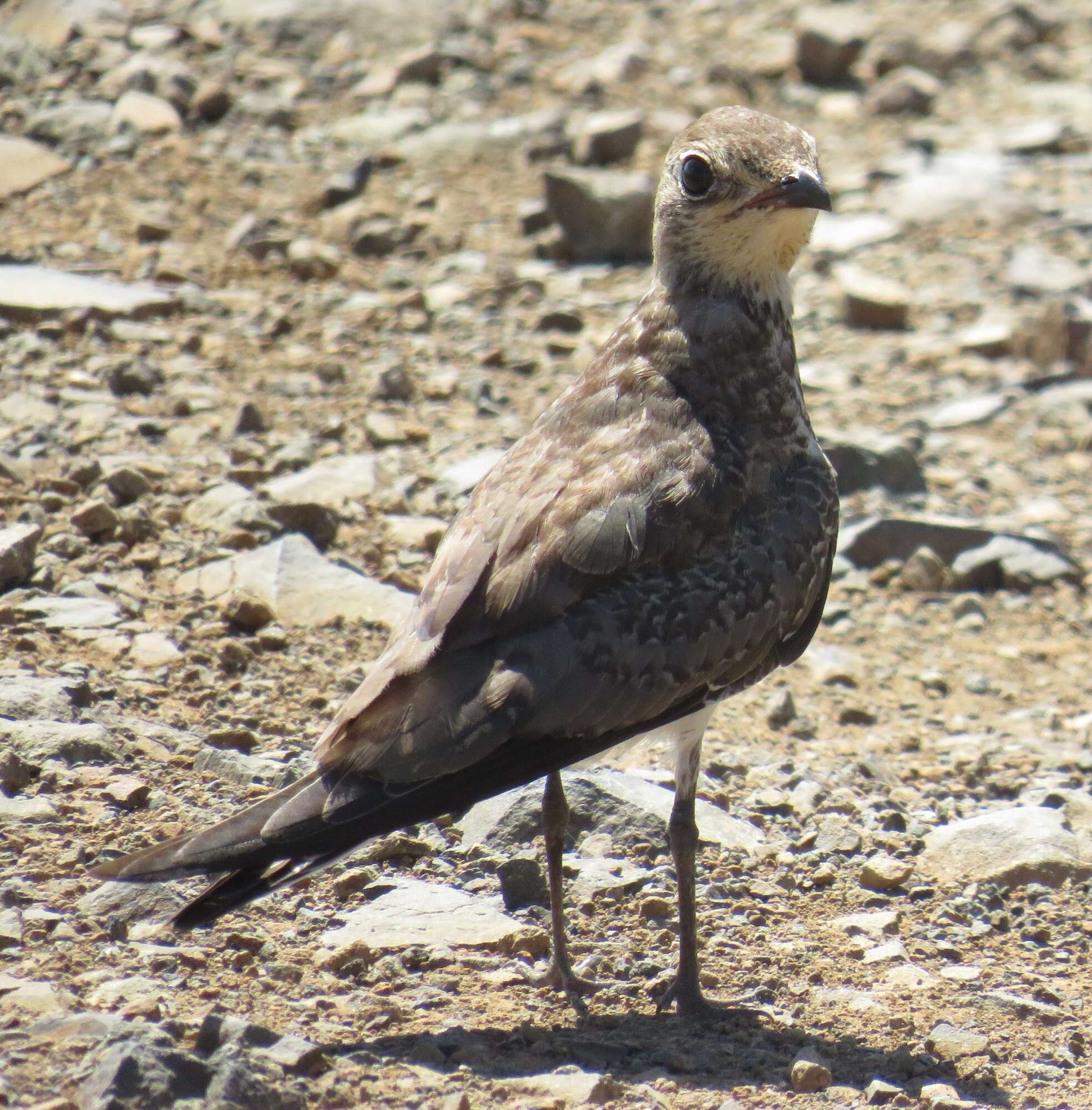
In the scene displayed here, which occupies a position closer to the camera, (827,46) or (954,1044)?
(954,1044)

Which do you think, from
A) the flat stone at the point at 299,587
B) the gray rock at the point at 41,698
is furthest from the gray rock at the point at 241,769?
the flat stone at the point at 299,587

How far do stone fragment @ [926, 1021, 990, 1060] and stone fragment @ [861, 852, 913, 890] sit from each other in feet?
3.41

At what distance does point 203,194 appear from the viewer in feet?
36.0

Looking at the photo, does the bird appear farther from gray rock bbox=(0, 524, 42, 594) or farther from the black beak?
gray rock bbox=(0, 524, 42, 594)

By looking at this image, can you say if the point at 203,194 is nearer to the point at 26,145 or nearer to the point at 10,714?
the point at 26,145

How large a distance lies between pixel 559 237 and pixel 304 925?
6538mm

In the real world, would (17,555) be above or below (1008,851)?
above

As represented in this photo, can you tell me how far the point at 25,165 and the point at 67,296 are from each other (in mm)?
1762

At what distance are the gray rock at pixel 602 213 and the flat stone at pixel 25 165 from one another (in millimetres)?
3072

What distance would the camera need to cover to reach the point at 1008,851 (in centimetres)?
645

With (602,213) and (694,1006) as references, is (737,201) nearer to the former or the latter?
(694,1006)

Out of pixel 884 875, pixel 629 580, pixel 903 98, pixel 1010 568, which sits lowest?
pixel 1010 568

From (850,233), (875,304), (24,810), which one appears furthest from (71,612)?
(850,233)

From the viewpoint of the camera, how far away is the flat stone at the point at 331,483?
8.11 m
